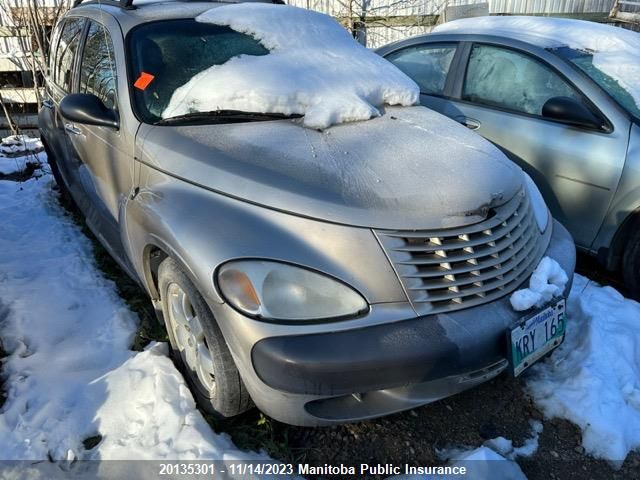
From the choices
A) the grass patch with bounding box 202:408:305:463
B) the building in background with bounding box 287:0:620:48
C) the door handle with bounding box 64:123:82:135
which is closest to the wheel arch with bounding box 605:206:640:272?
the grass patch with bounding box 202:408:305:463

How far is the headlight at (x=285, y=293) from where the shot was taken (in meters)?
1.67

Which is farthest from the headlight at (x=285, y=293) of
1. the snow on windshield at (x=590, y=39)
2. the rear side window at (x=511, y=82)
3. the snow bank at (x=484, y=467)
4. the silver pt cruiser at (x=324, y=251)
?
the snow on windshield at (x=590, y=39)

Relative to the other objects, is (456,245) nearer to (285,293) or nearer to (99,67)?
(285,293)

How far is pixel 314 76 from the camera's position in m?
2.55

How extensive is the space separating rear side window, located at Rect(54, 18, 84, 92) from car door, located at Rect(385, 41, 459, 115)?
8.39 ft

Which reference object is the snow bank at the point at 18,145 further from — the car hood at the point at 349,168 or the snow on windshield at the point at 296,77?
the car hood at the point at 349,168

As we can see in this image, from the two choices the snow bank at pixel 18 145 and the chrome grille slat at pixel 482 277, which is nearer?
the chrome grille slat at pixel 482 277

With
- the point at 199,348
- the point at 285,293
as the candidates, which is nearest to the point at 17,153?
the point at 199,348

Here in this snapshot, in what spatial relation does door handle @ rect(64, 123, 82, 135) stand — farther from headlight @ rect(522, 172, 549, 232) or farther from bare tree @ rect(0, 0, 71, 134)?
bare tree @ rect(0, 0, 71, 134)

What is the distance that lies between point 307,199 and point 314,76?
1016 mm

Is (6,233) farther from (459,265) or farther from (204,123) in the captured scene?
(459,265)

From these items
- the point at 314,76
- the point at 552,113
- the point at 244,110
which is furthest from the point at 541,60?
the point at 244,110

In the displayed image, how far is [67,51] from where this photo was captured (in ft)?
11.8

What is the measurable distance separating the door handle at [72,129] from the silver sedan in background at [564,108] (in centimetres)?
256
